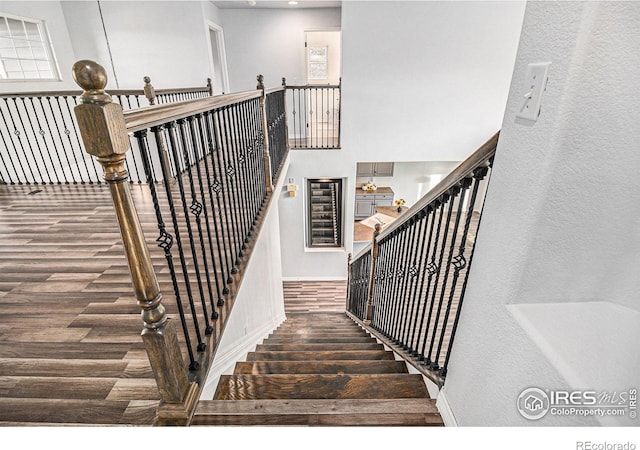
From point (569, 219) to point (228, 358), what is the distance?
7.13ft

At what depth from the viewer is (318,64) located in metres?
8.46

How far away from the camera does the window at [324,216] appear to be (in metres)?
6.85

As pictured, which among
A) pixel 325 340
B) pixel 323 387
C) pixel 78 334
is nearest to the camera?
pixel 78 334

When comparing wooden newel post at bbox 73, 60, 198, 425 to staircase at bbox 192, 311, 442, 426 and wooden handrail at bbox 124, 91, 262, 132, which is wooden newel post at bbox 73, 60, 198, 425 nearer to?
wooden handrail at bbox 124, 91, 262, 132

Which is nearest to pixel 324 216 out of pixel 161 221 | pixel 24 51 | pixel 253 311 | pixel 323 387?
pixel 253 311

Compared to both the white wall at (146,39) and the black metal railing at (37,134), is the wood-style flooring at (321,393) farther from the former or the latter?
the white wall at (146,39)

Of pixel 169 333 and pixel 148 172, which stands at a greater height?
pixel 148 172

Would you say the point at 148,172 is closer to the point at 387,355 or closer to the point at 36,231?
the point at 387,355

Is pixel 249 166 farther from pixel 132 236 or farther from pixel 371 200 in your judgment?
pixel 371 200

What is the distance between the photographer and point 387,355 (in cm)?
247

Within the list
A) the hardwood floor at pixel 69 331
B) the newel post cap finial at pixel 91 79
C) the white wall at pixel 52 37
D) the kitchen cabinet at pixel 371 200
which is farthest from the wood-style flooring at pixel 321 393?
the kitchen cabinet at pixel 371 200

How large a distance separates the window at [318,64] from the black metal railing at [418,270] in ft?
20.4
